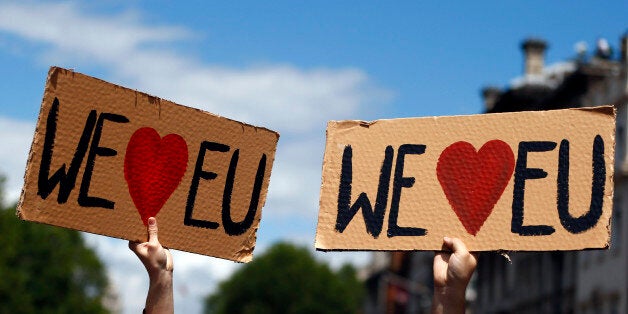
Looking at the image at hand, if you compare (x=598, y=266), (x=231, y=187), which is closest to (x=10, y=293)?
(x=598, y=266)

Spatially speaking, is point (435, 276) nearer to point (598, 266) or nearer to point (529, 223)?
point (529, 223)

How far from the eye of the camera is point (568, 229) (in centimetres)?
700

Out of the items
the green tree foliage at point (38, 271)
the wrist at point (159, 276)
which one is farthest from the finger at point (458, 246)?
the green tree foliage at point (38, 271)

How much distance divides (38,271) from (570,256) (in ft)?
137

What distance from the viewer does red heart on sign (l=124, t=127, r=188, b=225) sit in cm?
748

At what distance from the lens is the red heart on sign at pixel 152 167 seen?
7.48 meters

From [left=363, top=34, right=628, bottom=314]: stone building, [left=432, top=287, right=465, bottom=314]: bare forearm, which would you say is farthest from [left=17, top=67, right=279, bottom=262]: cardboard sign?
[left=363, top=34, right=628, bottom=314]: stone building

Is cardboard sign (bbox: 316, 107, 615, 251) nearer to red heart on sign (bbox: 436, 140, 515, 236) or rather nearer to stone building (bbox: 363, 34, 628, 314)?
red heart on sign (bbox: 436, 140, 515, 236)

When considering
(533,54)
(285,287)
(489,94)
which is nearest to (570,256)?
(533,54)

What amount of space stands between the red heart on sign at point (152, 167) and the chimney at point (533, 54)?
5927 cm

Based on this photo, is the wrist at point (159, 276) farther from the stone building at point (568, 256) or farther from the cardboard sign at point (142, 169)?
the stone building at point (568, 256)

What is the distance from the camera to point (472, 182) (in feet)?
24.0

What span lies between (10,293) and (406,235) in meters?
73.3

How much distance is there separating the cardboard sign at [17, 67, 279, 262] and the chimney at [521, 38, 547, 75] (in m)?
59.2
